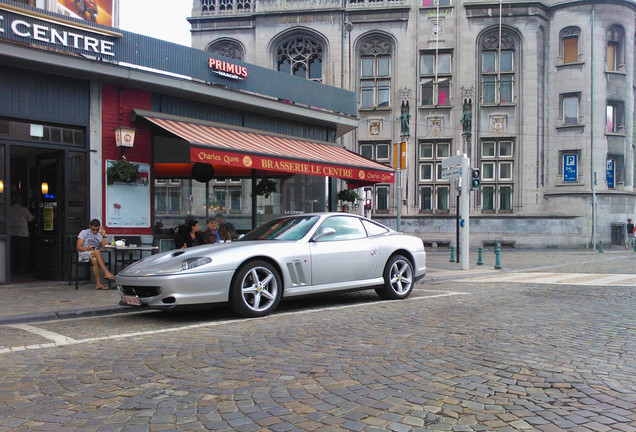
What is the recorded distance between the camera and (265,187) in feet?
48.5

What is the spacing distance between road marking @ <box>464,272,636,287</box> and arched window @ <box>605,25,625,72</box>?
2170 cm

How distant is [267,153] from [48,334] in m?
6.70

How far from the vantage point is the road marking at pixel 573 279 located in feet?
37.3

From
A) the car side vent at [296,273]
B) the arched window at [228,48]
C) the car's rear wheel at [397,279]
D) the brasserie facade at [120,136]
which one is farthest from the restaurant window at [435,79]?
the car side vent at [296,273]

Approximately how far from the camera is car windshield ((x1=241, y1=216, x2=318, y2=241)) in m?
7.82

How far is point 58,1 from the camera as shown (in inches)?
468

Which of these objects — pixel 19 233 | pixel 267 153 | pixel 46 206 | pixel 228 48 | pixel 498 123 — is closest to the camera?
pixel 19 233

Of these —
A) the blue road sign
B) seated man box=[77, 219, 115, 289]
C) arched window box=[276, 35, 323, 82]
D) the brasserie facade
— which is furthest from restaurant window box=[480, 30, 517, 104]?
seated man box=[77, 219, 115, 289]

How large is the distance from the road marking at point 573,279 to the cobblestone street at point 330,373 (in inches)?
191

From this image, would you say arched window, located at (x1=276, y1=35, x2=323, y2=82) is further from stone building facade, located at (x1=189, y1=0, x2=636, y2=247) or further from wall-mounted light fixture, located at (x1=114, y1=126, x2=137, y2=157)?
wall-mounted light fixture, located at (x1=114, y1=126, x2=137, y2=157)

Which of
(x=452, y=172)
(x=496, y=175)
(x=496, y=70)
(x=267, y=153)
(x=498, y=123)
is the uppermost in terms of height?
(x=496, y=70)

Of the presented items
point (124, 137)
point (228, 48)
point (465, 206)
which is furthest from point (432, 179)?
point (124, 137)

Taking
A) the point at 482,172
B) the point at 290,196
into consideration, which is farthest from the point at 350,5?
the point at 290,196

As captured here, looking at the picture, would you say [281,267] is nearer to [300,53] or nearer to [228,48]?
[300,53]
